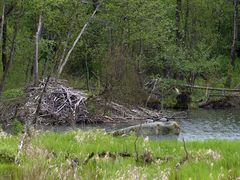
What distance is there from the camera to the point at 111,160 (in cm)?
866

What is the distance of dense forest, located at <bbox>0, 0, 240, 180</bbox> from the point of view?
28.7 ft

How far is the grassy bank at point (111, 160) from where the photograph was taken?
658cm

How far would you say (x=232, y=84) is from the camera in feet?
146

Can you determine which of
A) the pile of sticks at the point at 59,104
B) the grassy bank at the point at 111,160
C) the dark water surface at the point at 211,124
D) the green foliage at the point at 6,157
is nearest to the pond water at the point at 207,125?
the dark water surface at the point at 211,124

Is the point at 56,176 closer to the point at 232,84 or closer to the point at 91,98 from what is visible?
the point at 91,98

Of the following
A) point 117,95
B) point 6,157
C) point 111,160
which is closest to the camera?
point 6,157

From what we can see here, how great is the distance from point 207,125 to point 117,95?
5.16 meters

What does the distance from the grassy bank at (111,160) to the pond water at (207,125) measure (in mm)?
8469

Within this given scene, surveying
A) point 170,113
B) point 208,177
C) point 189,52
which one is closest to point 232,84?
point 189,52

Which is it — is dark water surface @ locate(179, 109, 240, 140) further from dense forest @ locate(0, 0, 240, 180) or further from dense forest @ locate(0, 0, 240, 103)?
dense forest @ locate(0, 0, 240, 103)

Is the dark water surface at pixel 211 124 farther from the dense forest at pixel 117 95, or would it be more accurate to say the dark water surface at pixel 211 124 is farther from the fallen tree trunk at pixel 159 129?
the fallen tree trunk at pixel 159 129

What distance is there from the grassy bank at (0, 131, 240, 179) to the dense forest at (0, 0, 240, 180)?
0.09ft

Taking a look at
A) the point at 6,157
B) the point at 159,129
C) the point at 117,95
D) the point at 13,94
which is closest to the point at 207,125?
the point at 117,95

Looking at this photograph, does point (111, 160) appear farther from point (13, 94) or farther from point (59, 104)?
point (59, 104)
